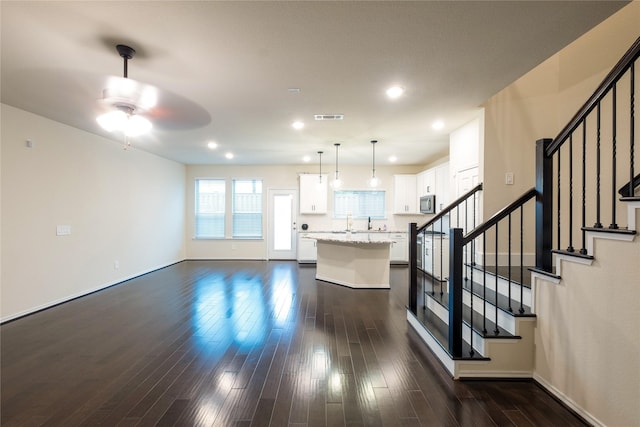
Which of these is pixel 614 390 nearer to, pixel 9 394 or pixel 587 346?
pixel 587 346

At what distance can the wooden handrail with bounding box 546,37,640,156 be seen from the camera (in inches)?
63.4

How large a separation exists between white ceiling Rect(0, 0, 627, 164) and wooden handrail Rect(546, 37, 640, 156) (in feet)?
1.73

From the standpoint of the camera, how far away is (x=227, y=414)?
1.92m

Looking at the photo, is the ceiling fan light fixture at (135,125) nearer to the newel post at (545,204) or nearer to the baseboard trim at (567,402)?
the newel post at (545,204)

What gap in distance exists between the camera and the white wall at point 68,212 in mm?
3629

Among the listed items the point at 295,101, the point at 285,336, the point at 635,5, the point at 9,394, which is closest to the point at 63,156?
the point at 9,394

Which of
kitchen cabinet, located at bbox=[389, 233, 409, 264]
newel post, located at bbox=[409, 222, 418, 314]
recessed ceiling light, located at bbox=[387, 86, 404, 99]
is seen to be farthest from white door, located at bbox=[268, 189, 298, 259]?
recessed ceiling light, located at bbox=[387, 86, 404, 99]

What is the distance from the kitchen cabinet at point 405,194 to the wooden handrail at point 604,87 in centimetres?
540

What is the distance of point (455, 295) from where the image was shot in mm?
2391

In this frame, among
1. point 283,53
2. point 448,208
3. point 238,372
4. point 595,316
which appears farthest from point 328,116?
point 595,316

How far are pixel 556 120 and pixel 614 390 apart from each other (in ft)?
10.6

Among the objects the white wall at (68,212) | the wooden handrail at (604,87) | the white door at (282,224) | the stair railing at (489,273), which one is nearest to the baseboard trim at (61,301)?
the white wall at (68,212)

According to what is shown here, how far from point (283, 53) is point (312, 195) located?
18.2 ft

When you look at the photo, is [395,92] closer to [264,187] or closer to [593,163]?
[593,163]
